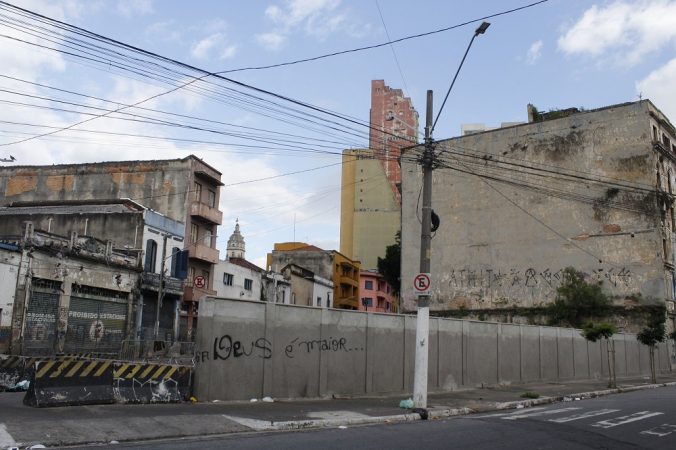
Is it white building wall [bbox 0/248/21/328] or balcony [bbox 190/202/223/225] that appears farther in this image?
balcony [bbox 190/202/223/225]

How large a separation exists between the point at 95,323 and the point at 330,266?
1680 inches

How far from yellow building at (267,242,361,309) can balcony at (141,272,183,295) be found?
3244 cm

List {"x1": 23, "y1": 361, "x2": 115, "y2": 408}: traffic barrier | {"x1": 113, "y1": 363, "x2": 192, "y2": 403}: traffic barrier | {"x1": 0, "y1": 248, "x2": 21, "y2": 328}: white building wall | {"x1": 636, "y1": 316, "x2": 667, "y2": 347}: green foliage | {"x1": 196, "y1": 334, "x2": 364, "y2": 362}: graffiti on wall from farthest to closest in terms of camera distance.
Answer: {"x1": 636, "y1": 316, "x2": 667, "y2": 347}: green foliage, {"x1": 0, "y1": 248, "x2": 21, "y2": 328}: white building wall, {"x1": 196, "y1": 334, "x2": 364, "y2": 362}: graffiti on wall, {"x1": 113, "y1": 363, "x2": 192, "y2": 403}: traffic barrier, {"x1": 23, "y1": 361, "x2": 115, "y2": 408}: traffic barrier

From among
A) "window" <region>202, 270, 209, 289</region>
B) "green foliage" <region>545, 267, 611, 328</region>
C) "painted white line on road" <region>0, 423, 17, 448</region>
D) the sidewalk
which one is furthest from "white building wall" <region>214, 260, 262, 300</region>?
"painted white line on road" <region>0, 423, 17, 448</region>

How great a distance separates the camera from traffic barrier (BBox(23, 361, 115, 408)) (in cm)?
1143

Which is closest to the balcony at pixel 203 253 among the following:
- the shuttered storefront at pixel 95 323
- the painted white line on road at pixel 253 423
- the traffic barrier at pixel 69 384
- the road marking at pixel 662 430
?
the shuttered storefront at pixel 95 323

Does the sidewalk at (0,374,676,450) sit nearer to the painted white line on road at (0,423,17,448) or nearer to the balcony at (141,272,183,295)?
the painted white line on road at (0,423,17,448)

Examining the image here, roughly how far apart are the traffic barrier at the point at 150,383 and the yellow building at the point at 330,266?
59701 mm

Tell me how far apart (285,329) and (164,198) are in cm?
3367

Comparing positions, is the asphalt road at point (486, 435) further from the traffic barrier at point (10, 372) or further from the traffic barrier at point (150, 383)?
the traffic barrier at point (10, 372)

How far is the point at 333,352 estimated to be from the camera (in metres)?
16.1

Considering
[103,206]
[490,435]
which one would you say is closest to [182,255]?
[103,206]

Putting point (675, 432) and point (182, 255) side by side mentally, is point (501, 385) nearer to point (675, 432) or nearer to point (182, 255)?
point (675, 432)

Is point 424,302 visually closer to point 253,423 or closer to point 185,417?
point 253,423
